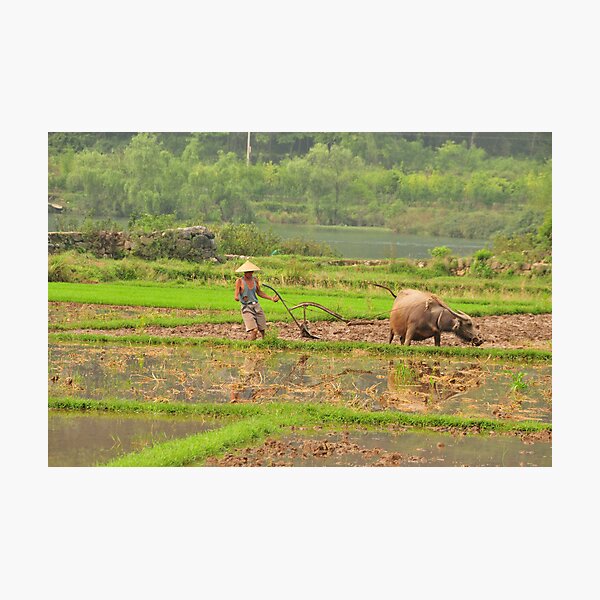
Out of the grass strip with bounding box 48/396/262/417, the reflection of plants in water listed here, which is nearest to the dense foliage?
the grass strip with bounding box 48/396/262/417

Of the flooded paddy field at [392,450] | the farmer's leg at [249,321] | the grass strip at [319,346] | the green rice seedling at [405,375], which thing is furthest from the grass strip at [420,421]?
the farmer's leg at [249,321]

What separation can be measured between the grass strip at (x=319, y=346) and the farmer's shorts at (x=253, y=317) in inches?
6.7

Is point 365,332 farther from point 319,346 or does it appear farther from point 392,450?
point 392,450

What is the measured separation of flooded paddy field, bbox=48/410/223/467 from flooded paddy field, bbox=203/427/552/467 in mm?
641

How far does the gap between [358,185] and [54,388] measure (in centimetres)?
405

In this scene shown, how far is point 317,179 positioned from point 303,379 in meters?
2.63

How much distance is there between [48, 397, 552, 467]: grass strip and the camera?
7004 millimetres

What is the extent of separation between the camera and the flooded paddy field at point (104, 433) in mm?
6910

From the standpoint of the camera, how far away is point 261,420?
747 centimetres

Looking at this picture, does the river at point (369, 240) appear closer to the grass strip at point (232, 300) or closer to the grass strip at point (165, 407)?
the grass strip at point (232, 300)

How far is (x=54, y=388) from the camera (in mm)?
8102

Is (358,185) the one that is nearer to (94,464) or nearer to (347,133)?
(347,133)

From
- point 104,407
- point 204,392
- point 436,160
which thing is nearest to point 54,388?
point 104,407

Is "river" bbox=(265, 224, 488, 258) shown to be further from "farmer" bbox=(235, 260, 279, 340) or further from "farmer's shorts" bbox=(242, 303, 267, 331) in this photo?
"farmer's shorts" bbox=(242, 303, 267, 331)
